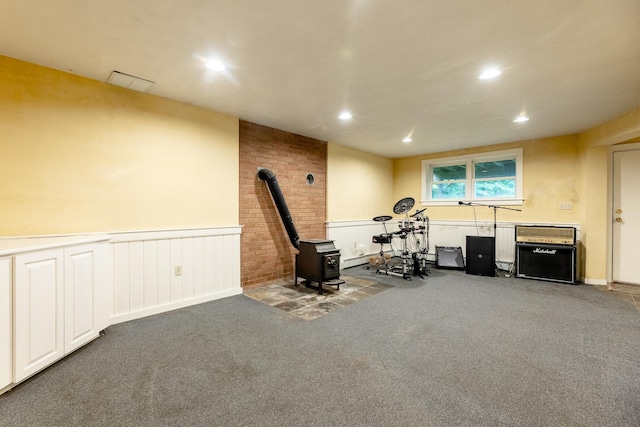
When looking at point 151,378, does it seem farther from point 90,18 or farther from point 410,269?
point 410,269

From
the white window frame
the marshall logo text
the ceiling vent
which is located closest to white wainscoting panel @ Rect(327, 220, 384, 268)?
the white window frame

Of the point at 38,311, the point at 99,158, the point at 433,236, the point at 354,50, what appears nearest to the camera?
the point at 38,311

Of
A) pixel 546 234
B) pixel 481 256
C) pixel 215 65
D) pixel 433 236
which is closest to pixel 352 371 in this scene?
pixel 215 65

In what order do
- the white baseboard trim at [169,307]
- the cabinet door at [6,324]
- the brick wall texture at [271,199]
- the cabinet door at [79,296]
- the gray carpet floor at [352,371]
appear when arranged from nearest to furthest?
the gray carpet floor at [352,371]
the cabinet door at [6,324]
the cabinet door at [79,296]
the white baseboard trim at [169,307]
the brick wall texture at [271,199]

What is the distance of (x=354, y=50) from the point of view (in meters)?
2.39

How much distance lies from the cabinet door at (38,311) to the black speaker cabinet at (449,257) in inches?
231

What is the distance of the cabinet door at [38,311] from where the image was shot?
6.22 feet

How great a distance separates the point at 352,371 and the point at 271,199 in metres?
3.04

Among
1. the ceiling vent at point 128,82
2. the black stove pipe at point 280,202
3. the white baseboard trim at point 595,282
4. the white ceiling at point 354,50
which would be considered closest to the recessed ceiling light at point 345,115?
the white ceiling at point 354,50

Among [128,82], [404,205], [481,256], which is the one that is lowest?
[481,256]

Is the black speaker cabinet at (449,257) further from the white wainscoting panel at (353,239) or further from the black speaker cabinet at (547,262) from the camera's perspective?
the white wainscoting panel at (353,239)

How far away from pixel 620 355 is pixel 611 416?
1054 millimetres

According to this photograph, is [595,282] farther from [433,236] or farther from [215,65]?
[215,65]

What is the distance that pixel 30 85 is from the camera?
259 cm
